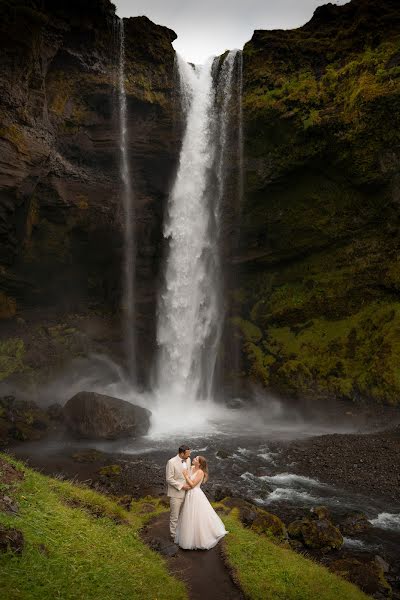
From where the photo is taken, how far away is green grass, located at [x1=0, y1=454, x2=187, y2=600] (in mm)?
6355

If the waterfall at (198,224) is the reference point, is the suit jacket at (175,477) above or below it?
below

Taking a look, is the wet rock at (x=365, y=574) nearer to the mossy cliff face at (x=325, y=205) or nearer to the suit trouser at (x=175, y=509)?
the suit trouser at (x=175, y=509)

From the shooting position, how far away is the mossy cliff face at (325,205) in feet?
94.2

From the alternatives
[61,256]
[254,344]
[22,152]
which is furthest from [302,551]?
[61,256]

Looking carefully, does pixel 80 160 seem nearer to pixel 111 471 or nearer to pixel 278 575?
pixel 111 471

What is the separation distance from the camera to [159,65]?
33.7m

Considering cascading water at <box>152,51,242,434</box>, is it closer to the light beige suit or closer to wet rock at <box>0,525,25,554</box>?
the light beige suit

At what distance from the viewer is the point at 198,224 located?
3491 centimetres

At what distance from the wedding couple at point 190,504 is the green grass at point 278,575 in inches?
24.8

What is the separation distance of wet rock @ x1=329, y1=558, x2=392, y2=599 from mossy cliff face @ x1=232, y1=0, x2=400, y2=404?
17.3 metres

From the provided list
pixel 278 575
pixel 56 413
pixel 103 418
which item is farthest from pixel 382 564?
pixel 56 413

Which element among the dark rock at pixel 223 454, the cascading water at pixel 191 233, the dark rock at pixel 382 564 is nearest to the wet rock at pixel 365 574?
the dark rock at pixel 382 564

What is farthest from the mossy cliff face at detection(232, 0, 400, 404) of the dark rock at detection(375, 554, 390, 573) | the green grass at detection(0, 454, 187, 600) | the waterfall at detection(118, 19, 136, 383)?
the green grass at detection(0, 454, 187, 600)

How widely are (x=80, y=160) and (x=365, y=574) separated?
30763 millimetres
